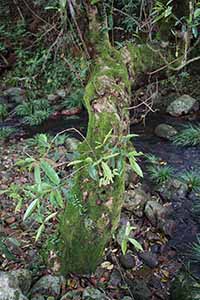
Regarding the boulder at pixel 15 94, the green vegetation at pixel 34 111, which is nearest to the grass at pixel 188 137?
the green vegetation at pixel 34 111

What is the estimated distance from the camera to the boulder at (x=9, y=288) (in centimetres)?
195

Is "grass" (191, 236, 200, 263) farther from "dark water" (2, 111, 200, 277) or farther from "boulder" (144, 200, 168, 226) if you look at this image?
"boulder" (144, 200, 168, 226)

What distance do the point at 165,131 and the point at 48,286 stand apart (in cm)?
324

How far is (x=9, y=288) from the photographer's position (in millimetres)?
1980

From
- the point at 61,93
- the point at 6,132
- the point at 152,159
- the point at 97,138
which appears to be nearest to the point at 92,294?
the point at 97,138

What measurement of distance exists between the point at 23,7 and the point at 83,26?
597cm

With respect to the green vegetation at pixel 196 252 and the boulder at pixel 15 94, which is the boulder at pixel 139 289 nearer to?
the green vegetation at pixel 196 252

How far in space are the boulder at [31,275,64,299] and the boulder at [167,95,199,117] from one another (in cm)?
389

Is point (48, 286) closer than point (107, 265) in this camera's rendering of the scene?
Yes

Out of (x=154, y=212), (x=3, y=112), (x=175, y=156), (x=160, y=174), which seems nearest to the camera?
(x=154, y=212)

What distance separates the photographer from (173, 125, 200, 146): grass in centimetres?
477

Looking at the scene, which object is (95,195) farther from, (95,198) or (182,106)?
(182,106)

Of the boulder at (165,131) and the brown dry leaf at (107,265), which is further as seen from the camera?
the boulder at (165,131)

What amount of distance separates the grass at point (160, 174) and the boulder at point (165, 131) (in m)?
0.97
